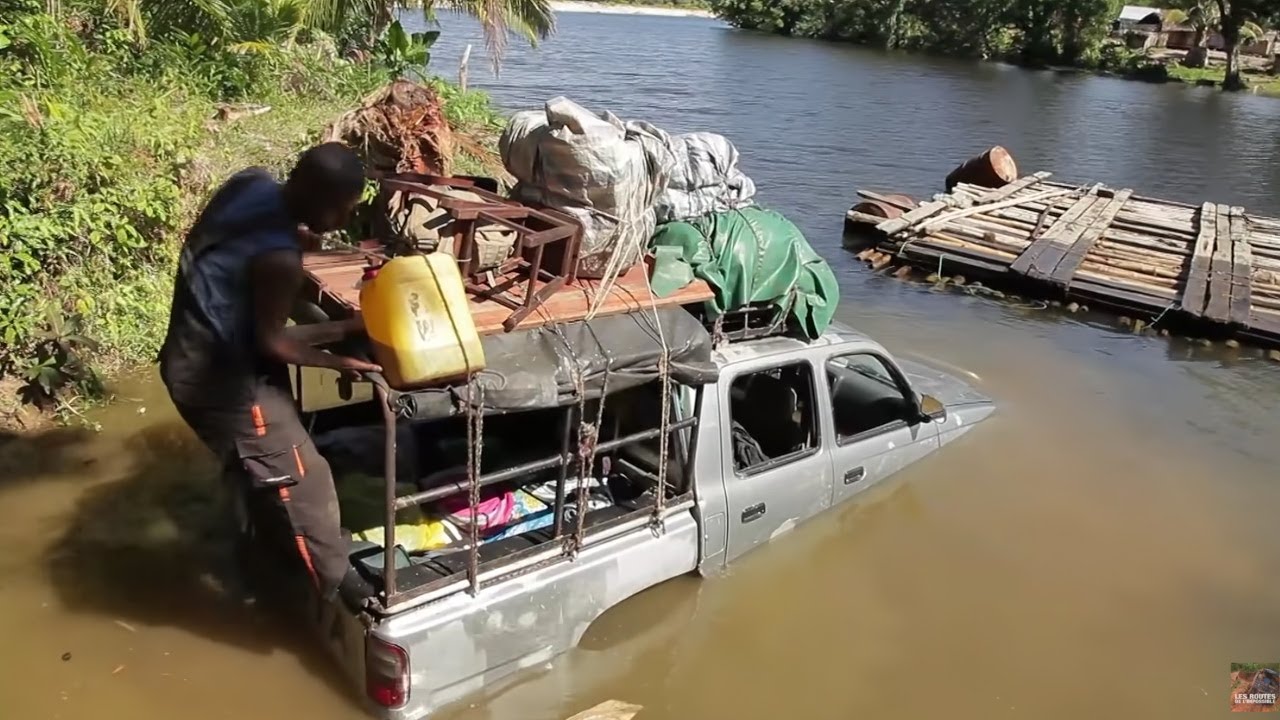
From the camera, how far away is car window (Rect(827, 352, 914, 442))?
611cm

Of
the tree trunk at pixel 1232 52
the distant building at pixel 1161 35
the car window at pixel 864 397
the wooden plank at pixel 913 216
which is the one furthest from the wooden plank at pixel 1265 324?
the distant building at pixel 1161 35

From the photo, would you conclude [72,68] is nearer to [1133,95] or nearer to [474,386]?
[474,386]

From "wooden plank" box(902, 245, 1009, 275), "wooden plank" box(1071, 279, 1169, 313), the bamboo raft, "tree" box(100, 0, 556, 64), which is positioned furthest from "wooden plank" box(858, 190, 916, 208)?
"tree" box(100, 0, 556, 64)

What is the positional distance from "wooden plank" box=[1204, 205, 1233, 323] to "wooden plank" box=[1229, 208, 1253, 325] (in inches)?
1.9

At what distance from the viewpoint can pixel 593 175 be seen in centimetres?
435

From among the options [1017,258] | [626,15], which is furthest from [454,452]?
[626,15]

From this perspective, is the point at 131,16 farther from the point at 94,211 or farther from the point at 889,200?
the point at 889,200

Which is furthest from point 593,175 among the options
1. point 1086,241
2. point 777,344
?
point 1086,241

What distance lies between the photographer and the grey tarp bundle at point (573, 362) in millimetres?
3555

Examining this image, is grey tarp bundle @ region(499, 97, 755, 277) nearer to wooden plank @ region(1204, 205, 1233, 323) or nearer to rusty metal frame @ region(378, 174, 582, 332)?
rusty metal frame @ region(378, 174, 582, 332)

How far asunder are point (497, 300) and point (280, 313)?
2.93ft

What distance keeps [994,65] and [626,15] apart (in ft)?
118

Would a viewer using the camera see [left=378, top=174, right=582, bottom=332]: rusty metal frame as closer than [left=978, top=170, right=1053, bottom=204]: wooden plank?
Yes

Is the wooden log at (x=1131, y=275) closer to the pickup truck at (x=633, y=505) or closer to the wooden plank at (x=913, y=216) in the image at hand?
the wooden plank at (x=913, y=216)
